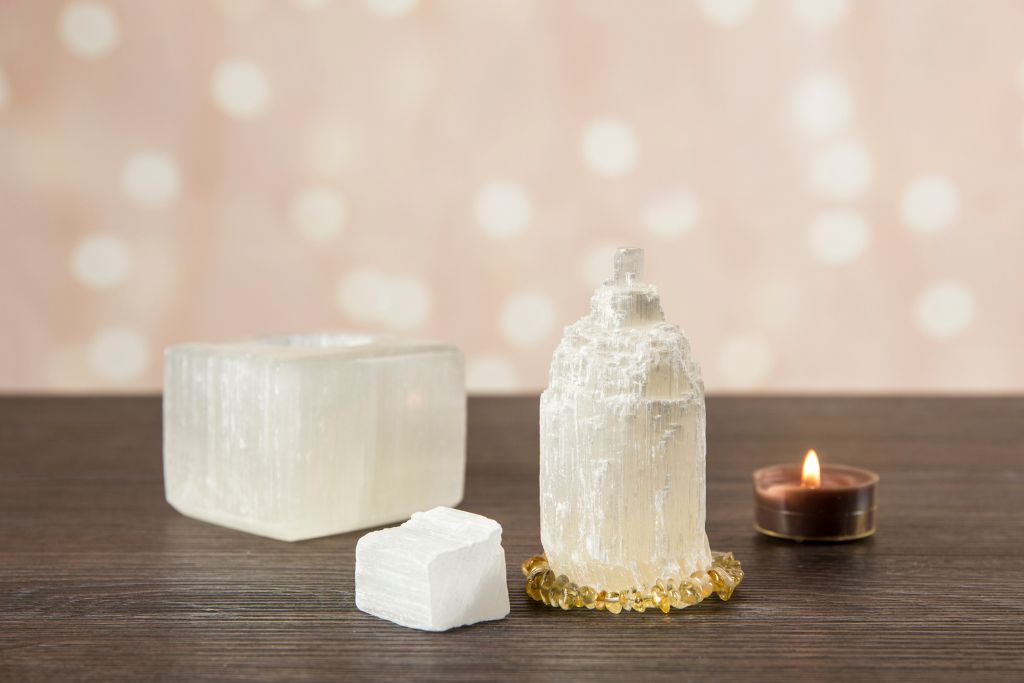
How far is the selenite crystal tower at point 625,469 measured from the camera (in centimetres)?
62

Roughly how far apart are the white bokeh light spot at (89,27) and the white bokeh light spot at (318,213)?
0.36m

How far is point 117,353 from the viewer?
5.87 ft

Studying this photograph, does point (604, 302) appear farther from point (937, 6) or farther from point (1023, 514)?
point (937, 6)

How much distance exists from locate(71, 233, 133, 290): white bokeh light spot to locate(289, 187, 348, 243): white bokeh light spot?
10.5 inches

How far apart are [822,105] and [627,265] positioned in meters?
1.22

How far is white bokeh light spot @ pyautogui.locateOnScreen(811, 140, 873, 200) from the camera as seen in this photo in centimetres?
177

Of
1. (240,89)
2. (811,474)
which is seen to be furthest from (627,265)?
(240,89)

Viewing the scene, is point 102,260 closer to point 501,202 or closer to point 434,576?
point 501,202

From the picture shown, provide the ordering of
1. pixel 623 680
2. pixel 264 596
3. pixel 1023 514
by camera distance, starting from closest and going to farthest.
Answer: pixel 623 680
pixel 264 596
pixel 1023 514

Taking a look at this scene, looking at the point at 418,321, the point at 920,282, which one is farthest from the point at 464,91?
the point at 920,282

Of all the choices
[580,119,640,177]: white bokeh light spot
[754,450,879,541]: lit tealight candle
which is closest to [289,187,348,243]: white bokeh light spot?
[580,119,640,177]: white bokeh light spot

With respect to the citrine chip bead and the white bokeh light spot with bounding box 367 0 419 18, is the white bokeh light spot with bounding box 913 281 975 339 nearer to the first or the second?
the white bokeh light spot with bounding box 367 0 419 18

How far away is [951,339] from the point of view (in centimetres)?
181

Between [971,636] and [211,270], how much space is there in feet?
4.53
